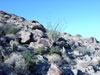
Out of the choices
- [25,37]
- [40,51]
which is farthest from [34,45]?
[40,51]

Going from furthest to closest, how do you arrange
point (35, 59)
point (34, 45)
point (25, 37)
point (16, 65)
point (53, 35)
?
1. point (53, 35)
2. point (25, 37)
3. point (34, 45)
4. point (35, 59)
5. point (16, 65)

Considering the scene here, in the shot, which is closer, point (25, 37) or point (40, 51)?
point (40, 51)

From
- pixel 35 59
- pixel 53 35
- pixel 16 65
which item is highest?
pixel 53 35

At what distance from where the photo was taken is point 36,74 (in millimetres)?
8328

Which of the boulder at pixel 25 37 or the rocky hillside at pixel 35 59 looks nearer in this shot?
the rocky hillside at pixel 35 59

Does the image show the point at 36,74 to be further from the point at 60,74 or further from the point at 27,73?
the point at 60,74

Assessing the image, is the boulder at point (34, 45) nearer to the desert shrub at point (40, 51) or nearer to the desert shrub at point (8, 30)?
the desert shrub at point (40, 51)

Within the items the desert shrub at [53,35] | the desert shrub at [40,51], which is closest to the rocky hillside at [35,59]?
the desert shrub at [40,51]

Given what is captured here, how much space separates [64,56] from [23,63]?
433 cm

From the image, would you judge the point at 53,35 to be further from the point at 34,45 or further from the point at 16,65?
the point at 16,65

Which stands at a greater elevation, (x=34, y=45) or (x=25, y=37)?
(x=25, y=37)

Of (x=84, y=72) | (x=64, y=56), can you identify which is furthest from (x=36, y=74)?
(x=64, y=56)

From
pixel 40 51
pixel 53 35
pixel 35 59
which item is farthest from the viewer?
pixel 53 35

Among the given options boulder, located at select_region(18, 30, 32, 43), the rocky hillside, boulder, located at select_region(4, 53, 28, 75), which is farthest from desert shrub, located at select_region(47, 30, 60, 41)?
boulder, located at select_region(4, 53, 28, 75)
